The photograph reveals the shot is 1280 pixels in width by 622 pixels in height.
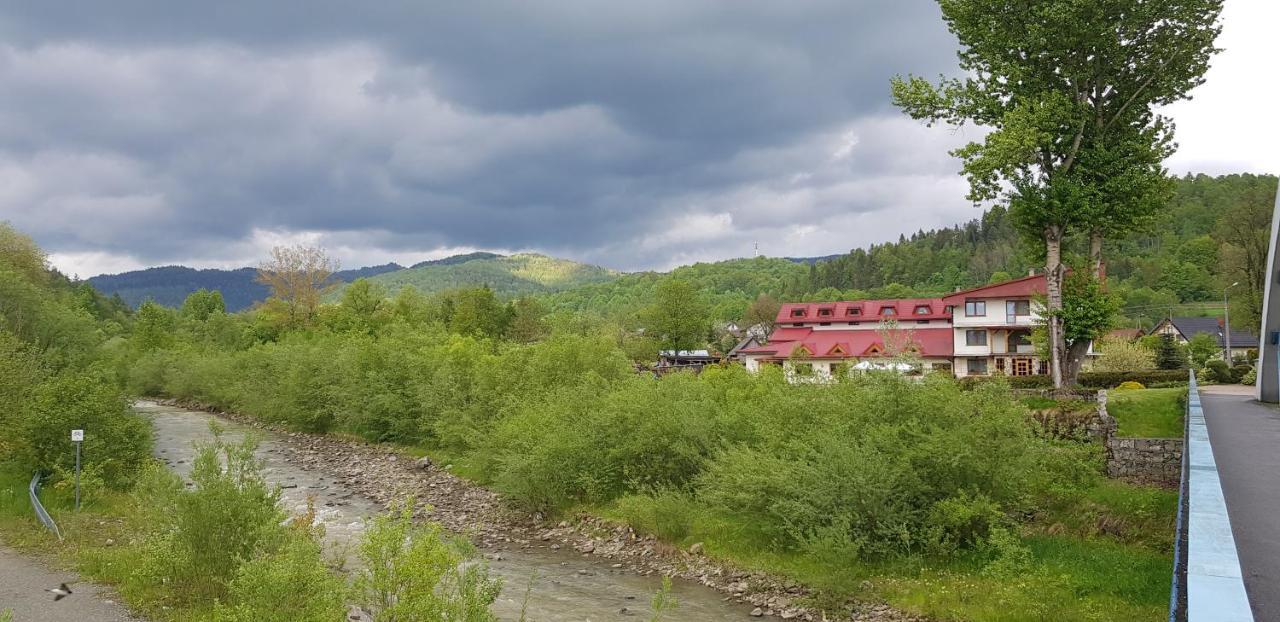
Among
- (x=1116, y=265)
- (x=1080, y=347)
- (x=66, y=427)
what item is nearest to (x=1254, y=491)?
(x=1080, y=347)

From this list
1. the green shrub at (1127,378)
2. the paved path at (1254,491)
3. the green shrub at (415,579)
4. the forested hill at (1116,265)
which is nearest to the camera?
the paved path at (1254,491)

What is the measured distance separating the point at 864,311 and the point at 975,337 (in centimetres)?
1238

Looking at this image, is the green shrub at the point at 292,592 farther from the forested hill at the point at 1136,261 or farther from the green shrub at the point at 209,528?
the forested hill at the point at 1136,261

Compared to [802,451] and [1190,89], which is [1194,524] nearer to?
[802,451]

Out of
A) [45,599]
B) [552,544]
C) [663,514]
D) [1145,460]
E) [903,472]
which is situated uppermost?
[903,472]

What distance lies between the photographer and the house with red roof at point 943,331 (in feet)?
200

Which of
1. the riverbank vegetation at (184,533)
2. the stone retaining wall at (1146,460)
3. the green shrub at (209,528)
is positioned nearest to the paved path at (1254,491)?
the stone retaining wall at (1146,460)

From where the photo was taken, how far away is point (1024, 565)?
1486 centimetres

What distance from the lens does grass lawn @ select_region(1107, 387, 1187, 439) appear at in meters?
23.0

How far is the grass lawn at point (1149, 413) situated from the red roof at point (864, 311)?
134 feet

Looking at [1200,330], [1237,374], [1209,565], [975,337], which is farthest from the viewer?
[1200,330]

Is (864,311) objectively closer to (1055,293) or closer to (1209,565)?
(1055,293)

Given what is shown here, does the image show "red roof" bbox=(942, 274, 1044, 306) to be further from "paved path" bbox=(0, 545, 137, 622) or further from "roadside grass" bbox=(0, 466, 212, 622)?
"paved path" bbox=(0, 545, 137, 622)

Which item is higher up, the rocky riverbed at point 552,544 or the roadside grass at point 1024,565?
the roadside grass at point 1024,565
